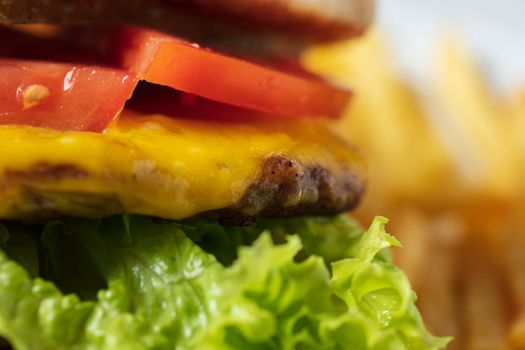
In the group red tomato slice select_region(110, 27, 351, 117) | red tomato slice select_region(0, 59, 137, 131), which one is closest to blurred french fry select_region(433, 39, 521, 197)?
red tomato slice select_region(110, 27, 351, 117)

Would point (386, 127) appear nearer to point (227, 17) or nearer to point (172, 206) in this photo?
point (227, 17)

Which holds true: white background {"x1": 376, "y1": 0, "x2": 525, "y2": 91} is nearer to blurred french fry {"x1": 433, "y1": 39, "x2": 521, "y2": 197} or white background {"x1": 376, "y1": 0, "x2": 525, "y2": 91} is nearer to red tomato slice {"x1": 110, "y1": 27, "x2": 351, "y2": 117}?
blurred french fry {"x1": 433, "y1": 39, "x2": 521, "y2": 197}

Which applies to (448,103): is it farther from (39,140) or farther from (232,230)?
(39,140)

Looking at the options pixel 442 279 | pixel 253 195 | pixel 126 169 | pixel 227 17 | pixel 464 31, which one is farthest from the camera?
pixel 464 31

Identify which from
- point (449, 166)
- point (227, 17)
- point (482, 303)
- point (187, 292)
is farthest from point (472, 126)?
point (187, 292)

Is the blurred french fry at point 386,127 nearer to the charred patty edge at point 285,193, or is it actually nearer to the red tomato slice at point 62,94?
the charred patty edge at point 285,193

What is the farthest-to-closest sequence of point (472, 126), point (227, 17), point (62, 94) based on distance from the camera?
point (472, 126) → point (227, 17) → point (62, 94)
